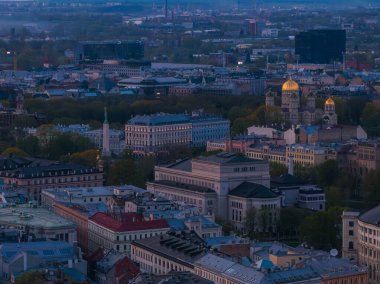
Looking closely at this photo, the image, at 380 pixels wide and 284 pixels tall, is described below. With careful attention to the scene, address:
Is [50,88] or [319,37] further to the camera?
[319,37]

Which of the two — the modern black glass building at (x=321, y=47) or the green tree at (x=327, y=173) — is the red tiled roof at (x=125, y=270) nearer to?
the green tree at (x=327, y=173)

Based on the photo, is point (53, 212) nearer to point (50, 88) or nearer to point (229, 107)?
point (229, 107)

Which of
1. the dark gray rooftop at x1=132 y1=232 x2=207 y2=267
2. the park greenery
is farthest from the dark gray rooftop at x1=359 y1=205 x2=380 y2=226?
the dark gray rooftop at x1=132 y1=232 x2=207 y2=267

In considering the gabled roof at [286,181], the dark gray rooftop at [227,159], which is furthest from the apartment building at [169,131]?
the dark gray rooftop at [227,159]

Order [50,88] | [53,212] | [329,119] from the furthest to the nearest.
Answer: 1. [50,88]
2. [329,119]
3. [53,212]

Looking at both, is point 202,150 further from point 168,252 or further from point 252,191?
point 168,252

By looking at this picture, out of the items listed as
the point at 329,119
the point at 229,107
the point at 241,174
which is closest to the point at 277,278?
the point at 241,174

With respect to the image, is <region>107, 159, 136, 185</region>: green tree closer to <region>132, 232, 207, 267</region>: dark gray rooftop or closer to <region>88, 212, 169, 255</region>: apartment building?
<region>88, 212, 169, 255</region>: apartment building

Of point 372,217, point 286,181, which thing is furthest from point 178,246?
point 286,181
